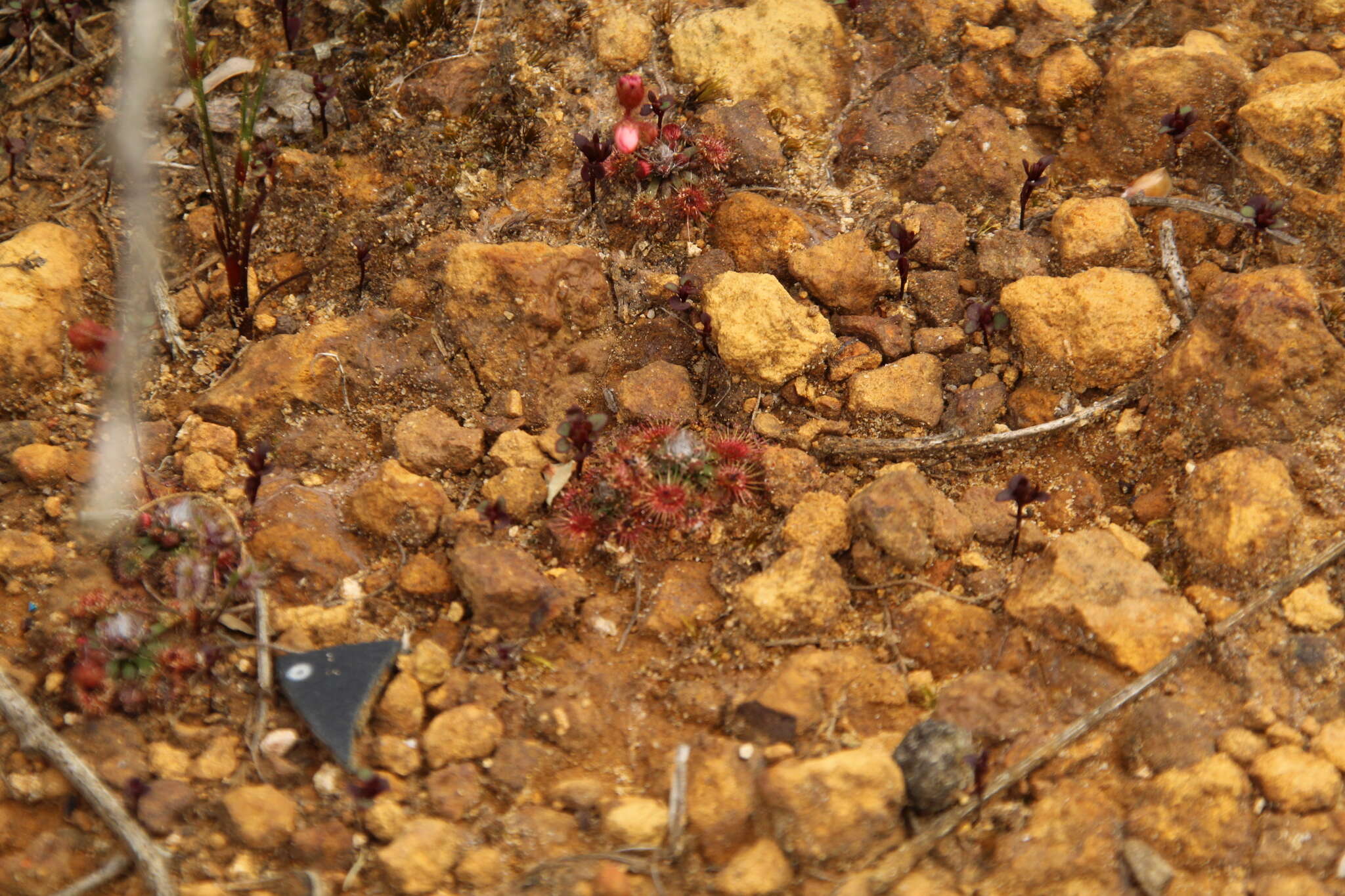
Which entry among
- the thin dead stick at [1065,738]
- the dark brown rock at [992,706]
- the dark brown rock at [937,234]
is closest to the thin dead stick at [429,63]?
the dark brown rock at [937,234]

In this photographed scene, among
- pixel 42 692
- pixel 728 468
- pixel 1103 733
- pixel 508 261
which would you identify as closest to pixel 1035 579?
pixel 1103 733

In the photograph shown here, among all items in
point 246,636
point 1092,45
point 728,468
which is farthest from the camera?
point 1092,45

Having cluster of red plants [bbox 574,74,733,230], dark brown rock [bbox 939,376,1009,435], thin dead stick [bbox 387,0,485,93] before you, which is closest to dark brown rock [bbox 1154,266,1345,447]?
dark brown rock [bbox 939,376,1009,435]

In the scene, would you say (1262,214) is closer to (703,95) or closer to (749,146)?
(749,146)

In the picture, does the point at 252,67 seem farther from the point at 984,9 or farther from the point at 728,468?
the point at 984,9

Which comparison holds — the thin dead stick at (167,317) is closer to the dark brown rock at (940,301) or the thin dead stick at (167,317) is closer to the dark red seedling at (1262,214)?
the dark brown rock at (940,301)

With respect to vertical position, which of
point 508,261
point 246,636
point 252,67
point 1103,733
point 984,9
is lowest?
point 1103,733
